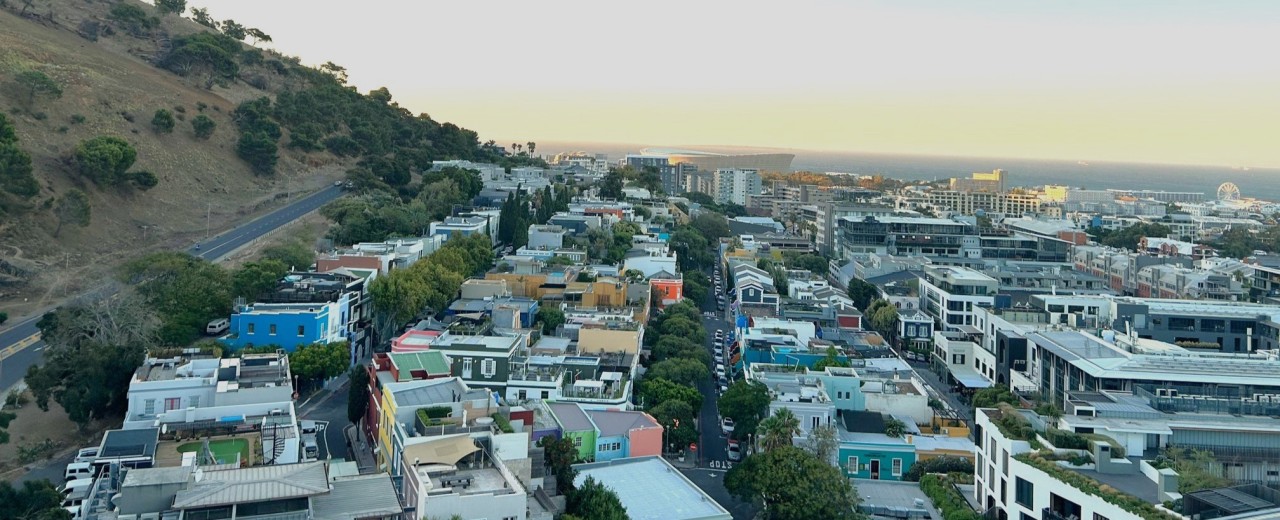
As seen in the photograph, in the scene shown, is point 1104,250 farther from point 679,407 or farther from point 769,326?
point 679,407

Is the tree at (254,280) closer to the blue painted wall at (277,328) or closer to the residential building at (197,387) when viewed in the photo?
the blue painted wall at (277,328)

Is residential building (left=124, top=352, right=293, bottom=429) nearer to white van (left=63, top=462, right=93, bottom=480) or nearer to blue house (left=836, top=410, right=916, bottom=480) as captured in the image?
white van (left=63, top=462, right=93, bottom=480)

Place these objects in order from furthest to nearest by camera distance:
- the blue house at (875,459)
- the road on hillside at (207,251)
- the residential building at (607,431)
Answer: the road on hillside at (207,251)
the blue house at (875,459)
the residential building at (607,431)

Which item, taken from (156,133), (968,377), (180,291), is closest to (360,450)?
(180,291)

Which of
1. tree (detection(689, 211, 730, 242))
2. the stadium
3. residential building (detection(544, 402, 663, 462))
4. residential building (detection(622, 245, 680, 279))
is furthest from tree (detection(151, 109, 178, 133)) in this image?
the stadium

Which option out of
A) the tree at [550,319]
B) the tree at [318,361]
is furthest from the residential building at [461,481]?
the tree at [550,319]

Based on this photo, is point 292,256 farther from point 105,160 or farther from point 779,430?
point 779,430
